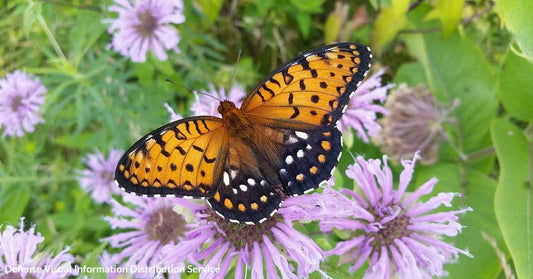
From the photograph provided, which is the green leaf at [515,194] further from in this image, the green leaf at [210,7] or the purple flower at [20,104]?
the purple flower at [20,104]

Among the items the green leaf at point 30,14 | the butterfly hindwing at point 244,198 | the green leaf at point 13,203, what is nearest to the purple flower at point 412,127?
the butterfly hindwing at point 244,198

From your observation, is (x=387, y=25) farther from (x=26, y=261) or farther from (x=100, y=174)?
(x=26, y=261)

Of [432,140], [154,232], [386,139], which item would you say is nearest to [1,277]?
[154,232]

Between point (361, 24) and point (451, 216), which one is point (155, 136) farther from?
point (361, 24)

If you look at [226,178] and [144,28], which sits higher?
[144,28]

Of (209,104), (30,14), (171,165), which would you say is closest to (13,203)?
(30,14)

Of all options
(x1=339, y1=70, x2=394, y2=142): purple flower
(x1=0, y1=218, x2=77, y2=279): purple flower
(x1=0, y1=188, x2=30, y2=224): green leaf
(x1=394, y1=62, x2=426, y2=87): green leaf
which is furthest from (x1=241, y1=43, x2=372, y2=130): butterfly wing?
(x1=0, y1=188, x2=30, y2=224): green leaf

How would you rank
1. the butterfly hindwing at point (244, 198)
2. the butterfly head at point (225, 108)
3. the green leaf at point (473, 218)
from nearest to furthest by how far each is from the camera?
1. the butterfly hindwing at point (244, 198)
2. the butterfly head at point (225, 108)
3. the green leaf at point (473, 218)
